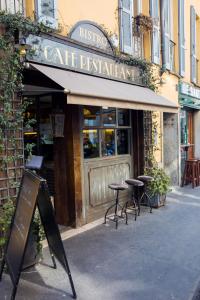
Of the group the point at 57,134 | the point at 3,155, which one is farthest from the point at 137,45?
the point at 3,155

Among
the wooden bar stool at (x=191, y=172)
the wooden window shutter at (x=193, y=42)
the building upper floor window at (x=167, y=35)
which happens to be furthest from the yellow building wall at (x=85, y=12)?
the wooden window shutter at (x=193, y=42)

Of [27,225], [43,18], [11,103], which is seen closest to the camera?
[27,225]

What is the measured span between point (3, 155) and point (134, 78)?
12.0ft

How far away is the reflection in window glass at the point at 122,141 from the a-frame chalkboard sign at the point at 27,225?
3.53 meters

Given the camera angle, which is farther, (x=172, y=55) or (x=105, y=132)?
(x=172, y=55)

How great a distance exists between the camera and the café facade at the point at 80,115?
179 inches

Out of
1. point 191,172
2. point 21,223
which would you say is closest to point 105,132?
point 21,223

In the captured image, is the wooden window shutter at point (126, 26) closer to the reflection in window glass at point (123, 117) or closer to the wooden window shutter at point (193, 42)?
the reflection in window glass at point (123, 117)

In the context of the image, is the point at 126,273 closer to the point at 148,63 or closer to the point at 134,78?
the point at 134,78

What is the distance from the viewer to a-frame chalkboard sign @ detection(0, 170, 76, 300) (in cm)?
291

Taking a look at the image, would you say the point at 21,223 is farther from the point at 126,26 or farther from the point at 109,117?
the point at 126,26

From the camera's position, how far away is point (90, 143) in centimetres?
577

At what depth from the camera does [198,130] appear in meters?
11.5

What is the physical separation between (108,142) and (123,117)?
0.78 metres
